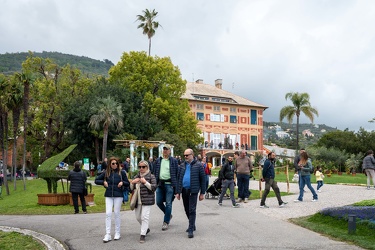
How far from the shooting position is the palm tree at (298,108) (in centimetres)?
5378

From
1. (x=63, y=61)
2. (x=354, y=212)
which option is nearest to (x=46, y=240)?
(x=354, y=212)

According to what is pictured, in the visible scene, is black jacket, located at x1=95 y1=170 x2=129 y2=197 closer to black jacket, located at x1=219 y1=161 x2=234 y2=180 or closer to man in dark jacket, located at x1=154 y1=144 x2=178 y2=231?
man in dark jacket, located at x1=154 y1=144 x2=178 y2=231

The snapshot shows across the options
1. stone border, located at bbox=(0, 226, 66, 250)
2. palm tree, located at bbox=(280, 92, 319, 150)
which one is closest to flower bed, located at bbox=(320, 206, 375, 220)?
stone border, located at bbox=(0, 226, 66, 250)

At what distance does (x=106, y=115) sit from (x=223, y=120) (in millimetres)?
30448

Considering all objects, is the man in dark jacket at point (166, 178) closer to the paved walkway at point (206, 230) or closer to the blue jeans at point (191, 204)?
the paved walkway at point (206, 230)

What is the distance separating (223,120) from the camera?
225 feet

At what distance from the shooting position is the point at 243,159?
1529 centimetres

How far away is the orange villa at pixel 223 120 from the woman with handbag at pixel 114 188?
56.5 m

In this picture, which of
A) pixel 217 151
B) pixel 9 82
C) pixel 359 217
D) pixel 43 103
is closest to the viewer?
pixel 359 217

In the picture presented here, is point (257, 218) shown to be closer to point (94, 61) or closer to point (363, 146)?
point (363, 146)

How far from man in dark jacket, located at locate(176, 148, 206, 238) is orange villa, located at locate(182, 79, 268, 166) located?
184 feet

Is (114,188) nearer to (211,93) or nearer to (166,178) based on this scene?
(166,178)

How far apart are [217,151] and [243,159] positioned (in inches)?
2037

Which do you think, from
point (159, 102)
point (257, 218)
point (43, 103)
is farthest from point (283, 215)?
point (43, 103)
